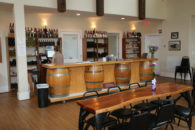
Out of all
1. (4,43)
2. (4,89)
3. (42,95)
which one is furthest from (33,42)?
(42,95)

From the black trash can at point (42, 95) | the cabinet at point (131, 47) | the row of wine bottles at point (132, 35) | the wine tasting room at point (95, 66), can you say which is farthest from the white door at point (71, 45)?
the black trash can at point (42, 95)

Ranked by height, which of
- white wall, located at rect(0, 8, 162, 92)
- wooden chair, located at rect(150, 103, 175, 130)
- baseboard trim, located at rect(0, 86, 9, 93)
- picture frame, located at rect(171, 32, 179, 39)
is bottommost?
baseboard trim, located at rect(0, 86, 9, 93)

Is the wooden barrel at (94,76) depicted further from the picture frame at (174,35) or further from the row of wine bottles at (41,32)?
the picture frame at (174,35)

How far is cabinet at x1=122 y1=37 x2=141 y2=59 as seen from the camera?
10.2 metres

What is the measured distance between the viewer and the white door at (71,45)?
8.57m

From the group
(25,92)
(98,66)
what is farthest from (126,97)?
(25,92)

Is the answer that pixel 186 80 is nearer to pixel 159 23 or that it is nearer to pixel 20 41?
pixel 159 23

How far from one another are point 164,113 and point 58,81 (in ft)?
10.3

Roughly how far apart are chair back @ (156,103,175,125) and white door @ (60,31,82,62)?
6314 mm

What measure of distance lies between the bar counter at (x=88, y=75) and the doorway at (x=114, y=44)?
3.08m

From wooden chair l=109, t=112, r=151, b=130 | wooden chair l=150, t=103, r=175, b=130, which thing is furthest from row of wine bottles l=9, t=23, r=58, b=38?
wooden chair l=109, t=112, r=151, b=130

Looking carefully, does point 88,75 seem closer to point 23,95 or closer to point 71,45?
point 23,95

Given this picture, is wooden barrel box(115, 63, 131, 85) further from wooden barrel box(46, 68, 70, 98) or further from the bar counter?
wooden barrel box(46, 68, 70, 98)

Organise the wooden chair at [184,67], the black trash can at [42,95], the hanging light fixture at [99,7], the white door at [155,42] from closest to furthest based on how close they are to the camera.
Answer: the black trash can at [42,95], the hanging light fixture at [99,7], the wooden chair at [184,67], the white door at [155,42]
